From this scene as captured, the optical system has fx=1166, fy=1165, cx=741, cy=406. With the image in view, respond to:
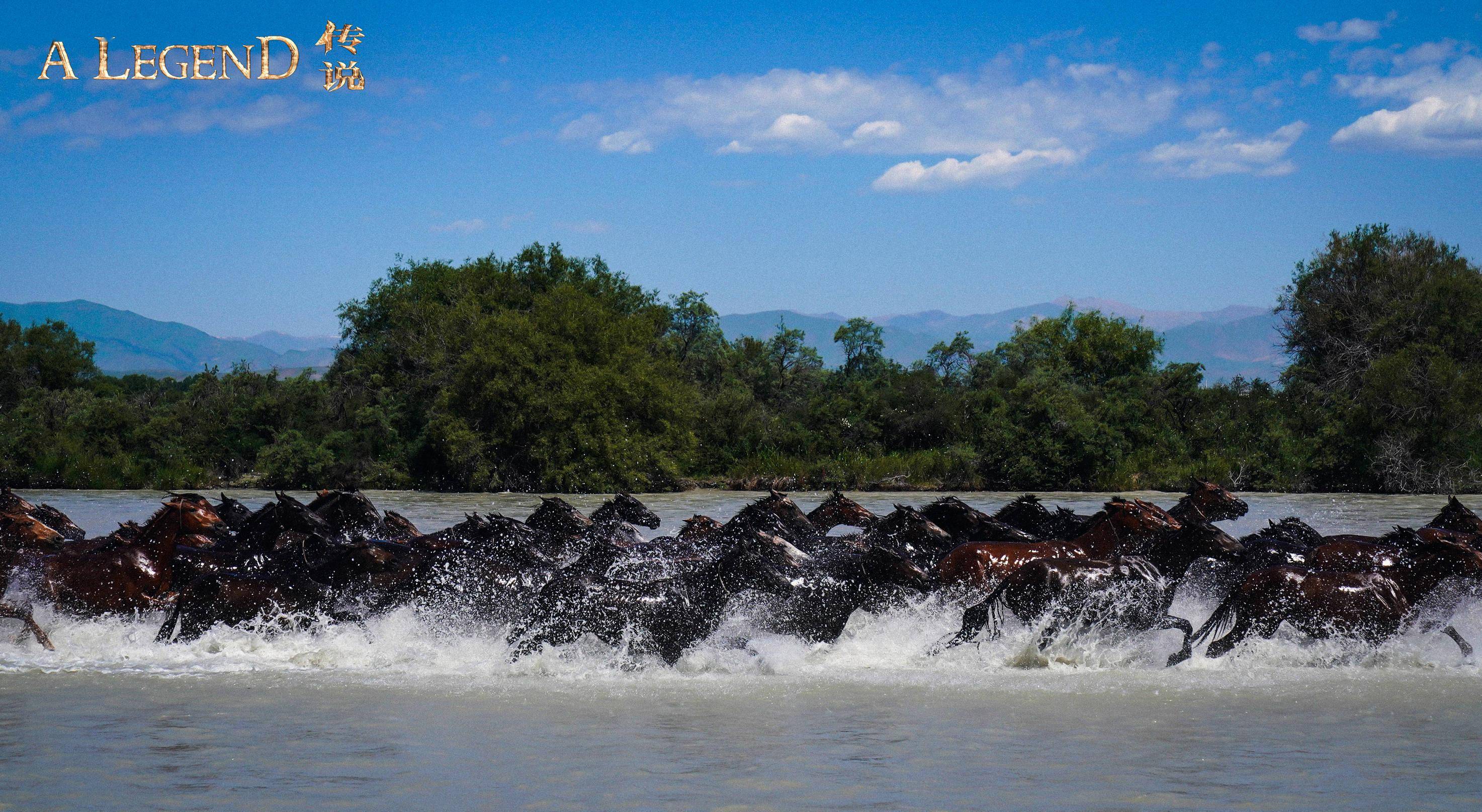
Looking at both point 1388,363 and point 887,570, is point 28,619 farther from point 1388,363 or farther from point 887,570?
point 1388,363

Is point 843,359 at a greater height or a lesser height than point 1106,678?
greater

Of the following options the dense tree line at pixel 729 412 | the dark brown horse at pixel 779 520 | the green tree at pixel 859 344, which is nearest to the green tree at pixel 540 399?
the dense tree line at pixel 729 412

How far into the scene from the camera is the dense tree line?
28.7 meters

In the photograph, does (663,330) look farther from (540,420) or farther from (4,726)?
(4,726)

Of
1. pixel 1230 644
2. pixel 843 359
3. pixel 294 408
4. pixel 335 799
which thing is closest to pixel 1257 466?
pixel 843 359

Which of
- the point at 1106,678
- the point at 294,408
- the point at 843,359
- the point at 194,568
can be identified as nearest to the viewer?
the point at 1106,678

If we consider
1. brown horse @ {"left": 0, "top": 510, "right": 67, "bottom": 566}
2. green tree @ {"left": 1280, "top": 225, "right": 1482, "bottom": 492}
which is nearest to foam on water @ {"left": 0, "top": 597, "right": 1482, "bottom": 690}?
brown horse @ {"left": 0, "top": 510, "right": 67, "bottom": 566}

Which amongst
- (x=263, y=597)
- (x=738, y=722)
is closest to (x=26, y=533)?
(x=263, y=597)

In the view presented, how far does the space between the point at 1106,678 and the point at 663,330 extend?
35.5 metres

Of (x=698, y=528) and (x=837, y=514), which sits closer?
(x=698, y=528)

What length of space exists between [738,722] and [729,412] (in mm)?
28183

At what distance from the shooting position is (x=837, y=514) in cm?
1146

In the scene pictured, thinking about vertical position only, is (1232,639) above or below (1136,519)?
below

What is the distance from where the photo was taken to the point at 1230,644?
7770 mm
